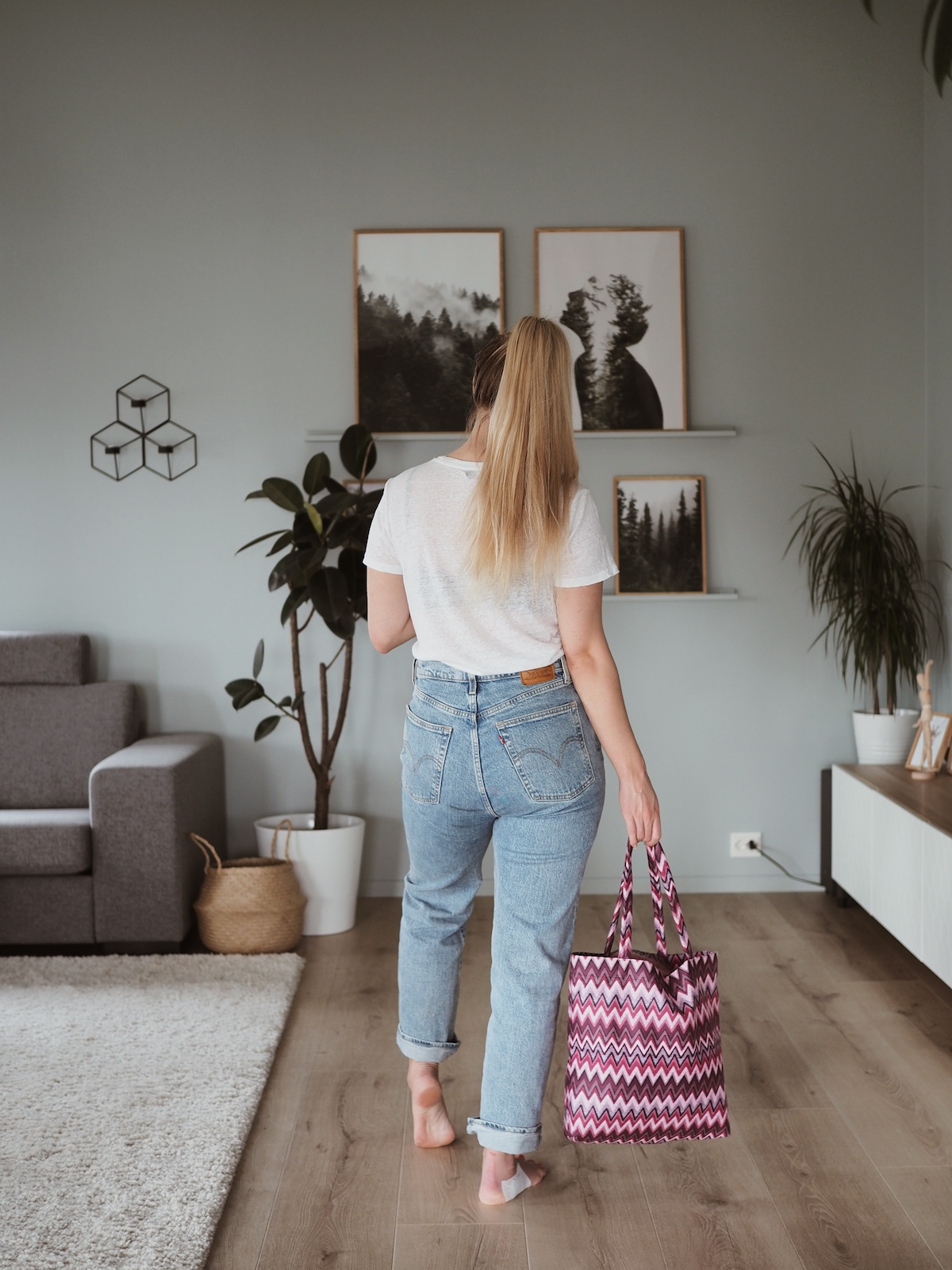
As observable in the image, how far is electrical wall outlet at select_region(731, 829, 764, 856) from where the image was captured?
3.79 m

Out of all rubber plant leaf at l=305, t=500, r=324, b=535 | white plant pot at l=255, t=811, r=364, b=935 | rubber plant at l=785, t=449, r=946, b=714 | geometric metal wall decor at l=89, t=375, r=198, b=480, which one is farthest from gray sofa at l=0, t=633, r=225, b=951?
rubber plant at l=785, t=449, r=946, b=714

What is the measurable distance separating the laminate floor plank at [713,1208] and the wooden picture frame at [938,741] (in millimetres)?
1532

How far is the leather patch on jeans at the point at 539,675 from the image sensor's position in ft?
5.67

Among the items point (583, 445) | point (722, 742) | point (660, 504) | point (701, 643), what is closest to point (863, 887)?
point (722, 742)

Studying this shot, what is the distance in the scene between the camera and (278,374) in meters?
3.71

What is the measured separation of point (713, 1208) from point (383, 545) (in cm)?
125

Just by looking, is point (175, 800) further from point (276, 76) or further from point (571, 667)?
point (276, 76)

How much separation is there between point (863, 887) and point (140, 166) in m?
3.26

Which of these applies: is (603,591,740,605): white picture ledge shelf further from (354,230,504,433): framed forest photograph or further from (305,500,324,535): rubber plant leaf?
(305,500,324,535): rubber plant leaf

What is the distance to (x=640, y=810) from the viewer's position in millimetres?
1784

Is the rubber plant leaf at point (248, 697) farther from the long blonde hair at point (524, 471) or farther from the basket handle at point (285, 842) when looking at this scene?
the long blonde hair at point (524, 471)

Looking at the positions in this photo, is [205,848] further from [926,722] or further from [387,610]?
[926,722]

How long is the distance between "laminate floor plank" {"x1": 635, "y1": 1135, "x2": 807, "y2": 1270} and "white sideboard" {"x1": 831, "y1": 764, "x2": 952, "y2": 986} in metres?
0.87

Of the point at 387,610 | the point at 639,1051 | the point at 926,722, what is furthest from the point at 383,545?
the point at 926,722
